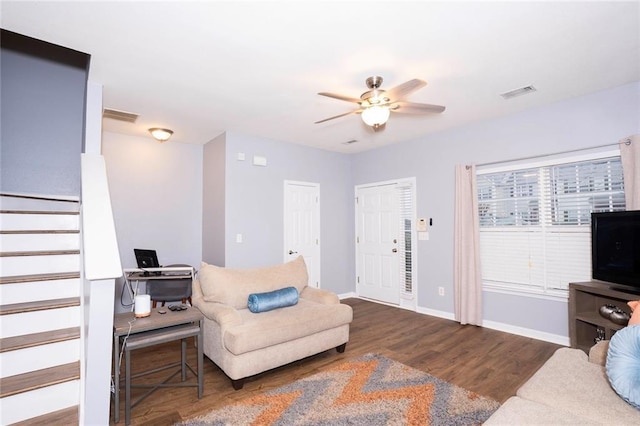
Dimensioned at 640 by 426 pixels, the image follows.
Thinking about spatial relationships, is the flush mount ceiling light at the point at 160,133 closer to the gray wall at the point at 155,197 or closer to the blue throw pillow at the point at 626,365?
the gray wall at the point at 155,197

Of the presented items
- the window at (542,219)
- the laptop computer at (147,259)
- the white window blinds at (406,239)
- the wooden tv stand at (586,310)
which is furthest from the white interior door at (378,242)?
the laptop computer at (147,259)

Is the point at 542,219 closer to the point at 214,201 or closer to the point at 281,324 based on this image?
the point at 281,324

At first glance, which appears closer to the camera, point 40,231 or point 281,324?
point 40,231

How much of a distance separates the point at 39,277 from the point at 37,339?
52 centimetres

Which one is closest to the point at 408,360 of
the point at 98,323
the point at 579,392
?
the point at 579,392

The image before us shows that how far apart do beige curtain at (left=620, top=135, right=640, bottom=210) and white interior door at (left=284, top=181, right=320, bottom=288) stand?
13.0 feet

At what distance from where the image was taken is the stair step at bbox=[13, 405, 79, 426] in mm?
1866

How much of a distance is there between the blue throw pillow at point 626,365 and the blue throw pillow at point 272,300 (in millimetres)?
2437

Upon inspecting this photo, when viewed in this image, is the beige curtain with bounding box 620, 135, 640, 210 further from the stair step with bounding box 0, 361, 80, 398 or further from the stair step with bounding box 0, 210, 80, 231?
the stair step with bounding box 0, 210, 80, 231

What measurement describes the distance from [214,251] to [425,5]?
409 centimetres

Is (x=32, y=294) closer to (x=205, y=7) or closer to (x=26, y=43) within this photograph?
(x=205, y=7)

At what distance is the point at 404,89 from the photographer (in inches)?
99.7

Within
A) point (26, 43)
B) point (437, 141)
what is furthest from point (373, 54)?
point (26, 43)

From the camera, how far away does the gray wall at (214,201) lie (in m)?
4.63
